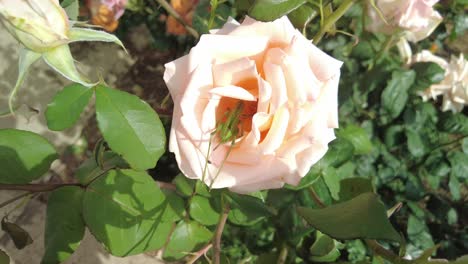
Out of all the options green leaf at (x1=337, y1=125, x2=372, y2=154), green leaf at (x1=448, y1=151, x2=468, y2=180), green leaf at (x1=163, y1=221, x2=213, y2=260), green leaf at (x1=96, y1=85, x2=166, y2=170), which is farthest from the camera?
green leaf at (x1=448, y1=151, x2=468, y2=180)

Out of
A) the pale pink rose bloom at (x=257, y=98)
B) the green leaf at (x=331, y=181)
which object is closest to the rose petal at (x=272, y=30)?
the pale pink rose bloom at (x=257, y=98)

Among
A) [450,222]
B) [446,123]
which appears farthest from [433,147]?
[450,222]

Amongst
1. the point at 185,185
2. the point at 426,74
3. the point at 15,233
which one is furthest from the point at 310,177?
the point at 426,74

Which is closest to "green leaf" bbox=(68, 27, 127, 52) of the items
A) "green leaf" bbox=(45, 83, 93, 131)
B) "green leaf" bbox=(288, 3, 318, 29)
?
"green leaf" bbox=(45, 83, 93, 131)

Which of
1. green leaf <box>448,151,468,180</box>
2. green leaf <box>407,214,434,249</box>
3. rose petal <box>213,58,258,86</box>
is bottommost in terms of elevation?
green leaf <box>407,214,434,249</box>

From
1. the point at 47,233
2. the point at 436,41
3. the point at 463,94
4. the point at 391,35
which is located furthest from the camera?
the point at 436,41

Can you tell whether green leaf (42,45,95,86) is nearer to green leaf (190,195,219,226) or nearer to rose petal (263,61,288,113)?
rose petal (263,61,288,113)

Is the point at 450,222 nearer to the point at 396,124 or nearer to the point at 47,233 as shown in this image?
the point at 396,124
